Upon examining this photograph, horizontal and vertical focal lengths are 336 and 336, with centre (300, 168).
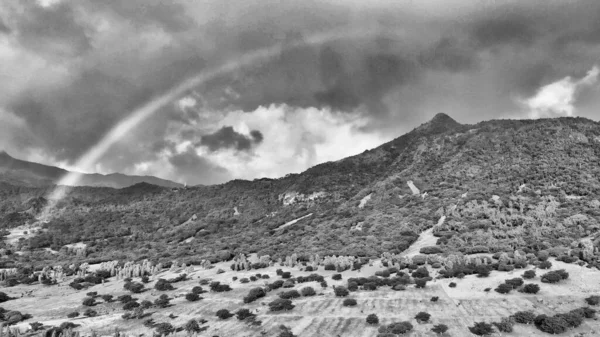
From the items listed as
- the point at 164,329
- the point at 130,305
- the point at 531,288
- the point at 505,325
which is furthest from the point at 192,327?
the point at 531,288

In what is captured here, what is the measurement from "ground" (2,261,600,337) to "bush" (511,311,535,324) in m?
0.62

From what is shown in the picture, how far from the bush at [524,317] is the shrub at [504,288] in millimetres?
6956

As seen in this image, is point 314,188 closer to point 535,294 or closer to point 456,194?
point 456,194

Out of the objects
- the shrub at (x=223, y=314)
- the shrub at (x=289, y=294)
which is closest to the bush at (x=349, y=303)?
the shrub at (x=289, y=294)

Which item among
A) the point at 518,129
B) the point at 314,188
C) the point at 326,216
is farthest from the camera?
the point at 314,188

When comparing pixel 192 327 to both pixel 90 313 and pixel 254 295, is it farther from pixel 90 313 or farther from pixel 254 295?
pixel 90 313

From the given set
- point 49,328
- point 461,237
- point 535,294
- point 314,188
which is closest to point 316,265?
point 461,237

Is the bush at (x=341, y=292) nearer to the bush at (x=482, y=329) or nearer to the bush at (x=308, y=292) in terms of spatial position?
the bush at (x=308, y=292)

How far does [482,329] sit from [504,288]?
1143cm

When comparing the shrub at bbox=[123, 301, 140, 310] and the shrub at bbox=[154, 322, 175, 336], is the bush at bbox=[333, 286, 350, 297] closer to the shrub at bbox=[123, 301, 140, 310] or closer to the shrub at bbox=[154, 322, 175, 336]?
the shrub at bbox=[154, 322, 175, 336]

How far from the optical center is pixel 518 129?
498 ft

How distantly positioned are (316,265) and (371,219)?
4396 cm

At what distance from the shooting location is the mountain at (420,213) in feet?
236

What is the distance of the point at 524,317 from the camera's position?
3070cm
